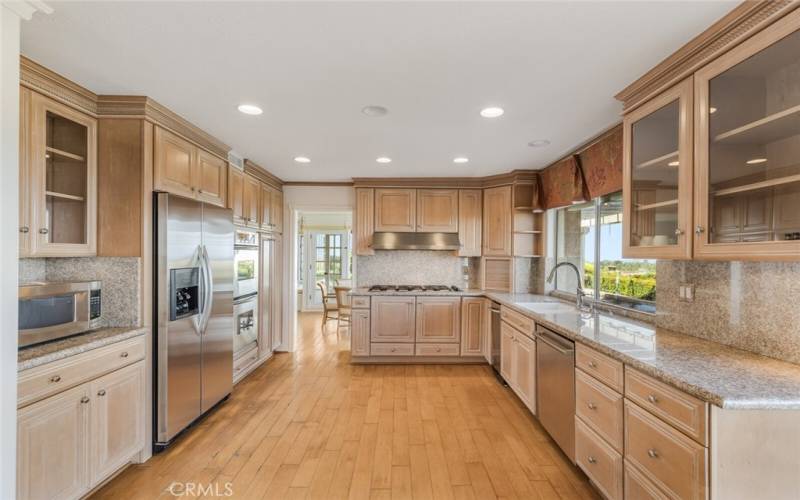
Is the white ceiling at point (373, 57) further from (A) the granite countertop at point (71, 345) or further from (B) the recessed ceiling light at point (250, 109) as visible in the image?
(A) the granite countertop at point (71, 345)

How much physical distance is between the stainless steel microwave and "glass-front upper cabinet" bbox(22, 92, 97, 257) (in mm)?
222

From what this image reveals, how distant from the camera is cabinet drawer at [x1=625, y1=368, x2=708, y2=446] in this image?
1355mm

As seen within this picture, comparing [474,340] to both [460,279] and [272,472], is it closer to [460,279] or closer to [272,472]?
[460,279]

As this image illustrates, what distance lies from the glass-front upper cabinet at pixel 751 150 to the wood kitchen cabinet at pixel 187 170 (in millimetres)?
3188

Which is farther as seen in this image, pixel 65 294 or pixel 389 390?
pixel 389 390

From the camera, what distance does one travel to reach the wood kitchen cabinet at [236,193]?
3.57 metres

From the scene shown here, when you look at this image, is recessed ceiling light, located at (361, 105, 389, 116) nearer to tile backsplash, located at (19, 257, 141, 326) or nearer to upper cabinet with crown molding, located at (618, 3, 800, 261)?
upper cabinet with crown molding, located at (618, 3, 800, 261)

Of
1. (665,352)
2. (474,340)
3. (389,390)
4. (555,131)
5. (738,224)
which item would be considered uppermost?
(555,131)

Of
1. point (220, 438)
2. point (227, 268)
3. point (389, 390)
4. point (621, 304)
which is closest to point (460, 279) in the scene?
point (389, 390)

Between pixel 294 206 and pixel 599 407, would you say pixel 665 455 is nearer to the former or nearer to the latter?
pixel 599 407

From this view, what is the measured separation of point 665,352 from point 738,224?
A: 2.27 feet

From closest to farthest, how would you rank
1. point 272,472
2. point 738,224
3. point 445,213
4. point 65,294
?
point 738,224, point 65,294, point 272,472, point 445,213

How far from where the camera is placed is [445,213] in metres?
4.81

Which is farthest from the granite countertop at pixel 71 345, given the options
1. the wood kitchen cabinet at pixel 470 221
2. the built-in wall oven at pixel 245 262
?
the wood kitchen cabinet at pixel 470 221
